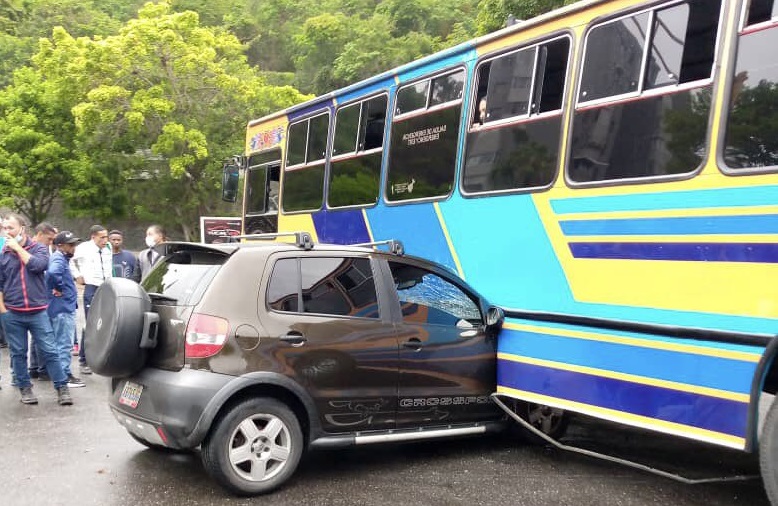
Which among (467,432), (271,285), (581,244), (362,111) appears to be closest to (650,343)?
(581,244)

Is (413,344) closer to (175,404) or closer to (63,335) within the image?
(175,404)

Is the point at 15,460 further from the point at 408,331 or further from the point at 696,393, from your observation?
the point at 696,393

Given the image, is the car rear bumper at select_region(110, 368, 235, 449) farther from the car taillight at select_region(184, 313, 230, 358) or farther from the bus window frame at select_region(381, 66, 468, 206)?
the bus window frame at select_region(381, 66, 468, 206)

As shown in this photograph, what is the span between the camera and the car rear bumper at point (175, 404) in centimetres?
451

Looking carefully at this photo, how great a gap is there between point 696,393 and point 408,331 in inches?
78.9

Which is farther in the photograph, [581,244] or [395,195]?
[395,195]

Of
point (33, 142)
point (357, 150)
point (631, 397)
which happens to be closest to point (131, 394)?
point (631, 397)

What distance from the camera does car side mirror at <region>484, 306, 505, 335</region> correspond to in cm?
571

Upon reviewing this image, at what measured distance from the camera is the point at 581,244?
5.12 m

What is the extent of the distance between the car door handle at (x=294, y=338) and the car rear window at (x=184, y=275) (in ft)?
2.03

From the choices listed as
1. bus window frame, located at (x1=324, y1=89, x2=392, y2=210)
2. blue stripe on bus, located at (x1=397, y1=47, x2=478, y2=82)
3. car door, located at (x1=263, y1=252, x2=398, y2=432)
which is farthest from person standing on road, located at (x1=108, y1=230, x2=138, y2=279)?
car door, located at (x1=263, y1=252, x2=398, y2=432)

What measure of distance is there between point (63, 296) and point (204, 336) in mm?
4389

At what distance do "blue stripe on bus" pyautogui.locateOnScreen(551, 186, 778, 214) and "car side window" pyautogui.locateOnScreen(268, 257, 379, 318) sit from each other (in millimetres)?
1506

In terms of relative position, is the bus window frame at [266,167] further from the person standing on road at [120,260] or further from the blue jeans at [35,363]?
the blue jeans at [35,363]
